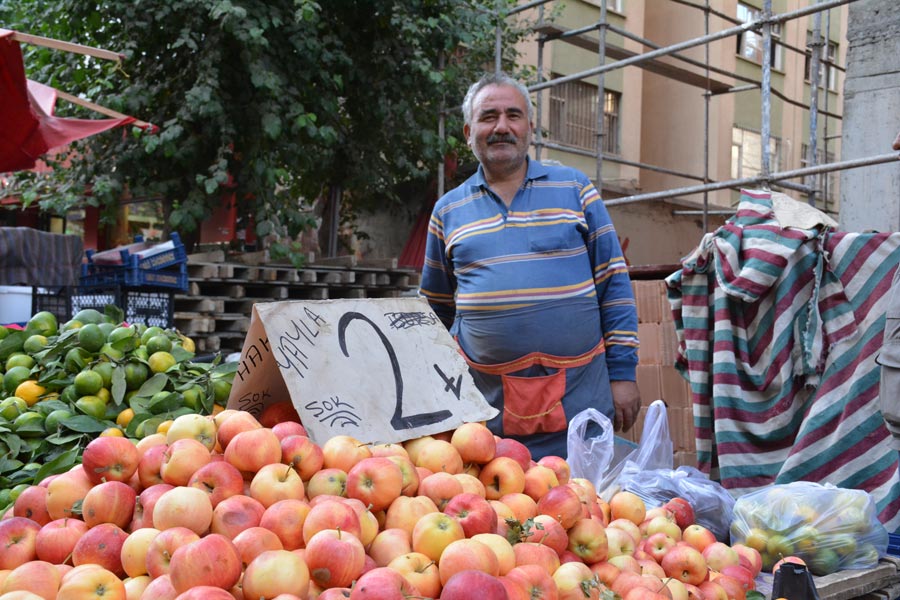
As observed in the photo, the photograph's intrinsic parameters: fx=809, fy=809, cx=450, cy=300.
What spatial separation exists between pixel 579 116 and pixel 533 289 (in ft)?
42.7

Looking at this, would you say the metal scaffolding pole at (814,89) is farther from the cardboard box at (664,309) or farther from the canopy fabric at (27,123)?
the canopy fabric at (27,123)

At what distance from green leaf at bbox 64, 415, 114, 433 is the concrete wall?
4.56 metres

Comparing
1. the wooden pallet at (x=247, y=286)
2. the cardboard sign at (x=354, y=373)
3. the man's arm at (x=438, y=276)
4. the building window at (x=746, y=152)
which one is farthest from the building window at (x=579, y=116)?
the cardboard sign at (x=354, y=373)

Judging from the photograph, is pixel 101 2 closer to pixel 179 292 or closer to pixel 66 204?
pixel 66 204

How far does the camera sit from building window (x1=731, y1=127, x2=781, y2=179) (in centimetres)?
1778

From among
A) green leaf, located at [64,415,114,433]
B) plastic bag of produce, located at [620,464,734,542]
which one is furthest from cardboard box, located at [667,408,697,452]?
green leaf, located at [64,415,114,433]

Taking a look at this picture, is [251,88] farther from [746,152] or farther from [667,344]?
[746,152]

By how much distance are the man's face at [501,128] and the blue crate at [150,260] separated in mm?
4634

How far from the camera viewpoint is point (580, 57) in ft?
50.1

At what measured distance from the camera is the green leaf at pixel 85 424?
7.63ft

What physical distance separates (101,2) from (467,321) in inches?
282

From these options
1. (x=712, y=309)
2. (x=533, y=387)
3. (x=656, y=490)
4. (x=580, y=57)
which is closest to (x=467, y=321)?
(x=533, y=387)

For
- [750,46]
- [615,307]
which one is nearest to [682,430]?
[615,307]

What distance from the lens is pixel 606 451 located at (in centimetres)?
256
